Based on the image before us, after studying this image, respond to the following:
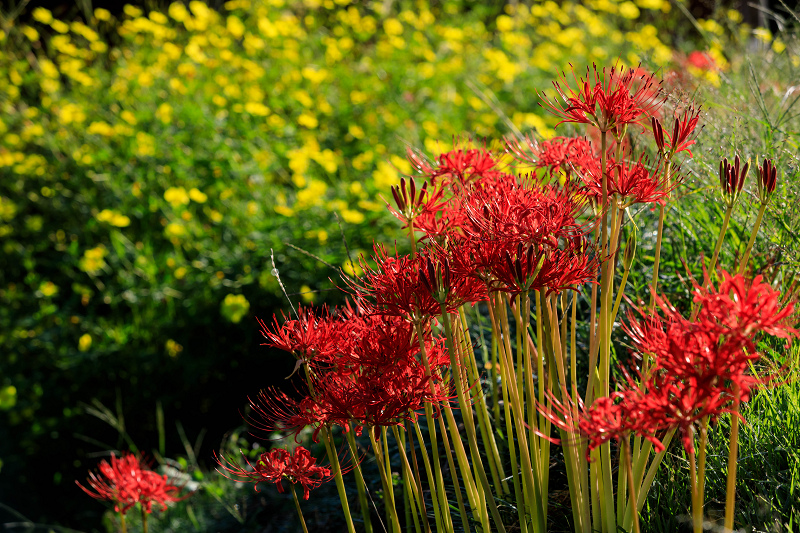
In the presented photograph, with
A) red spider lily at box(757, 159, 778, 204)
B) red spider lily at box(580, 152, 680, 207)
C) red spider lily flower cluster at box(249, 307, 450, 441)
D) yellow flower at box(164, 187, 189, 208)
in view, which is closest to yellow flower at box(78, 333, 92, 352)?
yellow flower at box(164, 187, 189, 208)

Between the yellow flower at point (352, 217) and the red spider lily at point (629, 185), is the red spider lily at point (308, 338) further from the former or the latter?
the yellow flower at point (352, 217)

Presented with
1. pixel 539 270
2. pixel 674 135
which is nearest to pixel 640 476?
pixel 539 270

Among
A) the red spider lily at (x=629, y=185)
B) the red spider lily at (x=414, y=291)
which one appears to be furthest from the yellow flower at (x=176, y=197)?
the red spider lily at (x=629, y=185)

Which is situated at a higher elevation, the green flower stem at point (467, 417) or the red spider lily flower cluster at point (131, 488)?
the green flower stem at point (467, 417)

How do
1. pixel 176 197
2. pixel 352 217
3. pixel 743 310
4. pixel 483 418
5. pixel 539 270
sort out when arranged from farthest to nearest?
pixel 176 197
pixel 352 217
pixel 483 418
pixel 539 270
pixel 743 310

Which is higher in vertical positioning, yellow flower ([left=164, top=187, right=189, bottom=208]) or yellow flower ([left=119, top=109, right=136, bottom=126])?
yellow flower ([left=119, top=109, right=136, bottom=126])

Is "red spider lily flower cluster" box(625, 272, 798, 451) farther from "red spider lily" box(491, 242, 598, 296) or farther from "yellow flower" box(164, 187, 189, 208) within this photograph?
"yellow flower" box(164, 187, 189, 208)

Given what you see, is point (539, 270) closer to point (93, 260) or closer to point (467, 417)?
point (467, 417)

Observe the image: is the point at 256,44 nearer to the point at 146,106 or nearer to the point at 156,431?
the point at 146,106

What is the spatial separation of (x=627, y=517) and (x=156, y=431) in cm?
310

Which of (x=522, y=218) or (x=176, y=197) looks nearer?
(x=522, y=218)

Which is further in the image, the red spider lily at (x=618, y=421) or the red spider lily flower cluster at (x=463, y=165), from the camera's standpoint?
the red spider lily flower cluster at (x=463, y=165)

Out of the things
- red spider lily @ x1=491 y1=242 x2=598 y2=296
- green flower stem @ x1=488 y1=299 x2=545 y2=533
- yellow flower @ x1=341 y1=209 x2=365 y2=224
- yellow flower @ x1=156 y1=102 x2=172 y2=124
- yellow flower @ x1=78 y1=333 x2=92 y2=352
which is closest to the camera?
red spider lily @ x1=491 y1=242 x2=598 y2=296

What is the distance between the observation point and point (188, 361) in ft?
12.0
